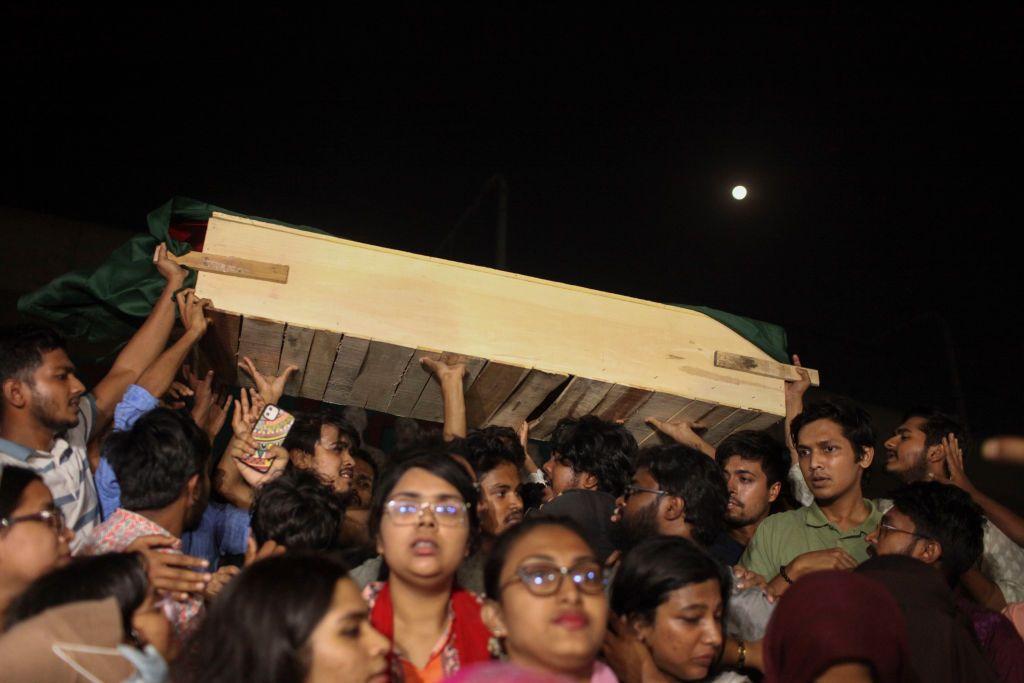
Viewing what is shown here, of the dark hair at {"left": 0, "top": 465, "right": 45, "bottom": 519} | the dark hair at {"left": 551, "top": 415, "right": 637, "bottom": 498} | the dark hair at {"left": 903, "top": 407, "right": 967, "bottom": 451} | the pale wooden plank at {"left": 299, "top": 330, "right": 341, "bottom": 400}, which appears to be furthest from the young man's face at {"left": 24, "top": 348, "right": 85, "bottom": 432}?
the dark hair at {"left": 903, "top": 407, "right": 967, "bottom": 451}

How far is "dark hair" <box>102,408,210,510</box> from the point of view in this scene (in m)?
2.73

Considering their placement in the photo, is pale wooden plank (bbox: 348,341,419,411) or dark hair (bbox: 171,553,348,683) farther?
pale wooden plank (bbox: 348,341,419,411)

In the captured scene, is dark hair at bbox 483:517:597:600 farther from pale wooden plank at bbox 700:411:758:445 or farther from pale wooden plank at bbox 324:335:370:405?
pale wooden plank at bbox 700:411:758:445

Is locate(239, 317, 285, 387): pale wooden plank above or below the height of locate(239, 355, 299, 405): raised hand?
above

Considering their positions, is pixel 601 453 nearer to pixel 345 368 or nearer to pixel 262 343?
pixel 345 368

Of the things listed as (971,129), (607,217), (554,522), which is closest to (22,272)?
(607,217)

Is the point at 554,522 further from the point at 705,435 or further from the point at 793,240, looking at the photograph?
the point at 793,240

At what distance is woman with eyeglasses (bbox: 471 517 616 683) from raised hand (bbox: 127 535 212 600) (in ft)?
2.43

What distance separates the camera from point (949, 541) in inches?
113

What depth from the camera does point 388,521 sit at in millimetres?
2359

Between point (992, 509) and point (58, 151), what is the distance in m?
5.34

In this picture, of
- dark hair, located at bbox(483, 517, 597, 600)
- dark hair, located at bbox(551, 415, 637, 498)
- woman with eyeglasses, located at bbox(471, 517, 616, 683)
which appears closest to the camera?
woman with eyeglasses, located at bbox(471, 517, 616, 683)

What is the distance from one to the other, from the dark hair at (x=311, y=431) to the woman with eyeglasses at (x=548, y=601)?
148cm

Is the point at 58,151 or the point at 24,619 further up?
the point at 58,151
